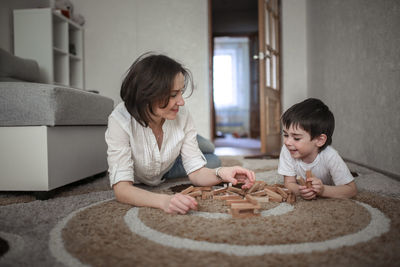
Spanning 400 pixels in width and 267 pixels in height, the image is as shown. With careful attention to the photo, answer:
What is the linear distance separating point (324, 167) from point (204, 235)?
72 centimetres

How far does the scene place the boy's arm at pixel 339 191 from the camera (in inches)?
44.3

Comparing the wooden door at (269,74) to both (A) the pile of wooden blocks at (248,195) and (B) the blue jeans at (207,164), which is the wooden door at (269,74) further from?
→ (A) the pile of wooden blocks at (248,195)

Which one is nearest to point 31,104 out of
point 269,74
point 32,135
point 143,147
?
point 32,135

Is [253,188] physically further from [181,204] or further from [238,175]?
[181,204]

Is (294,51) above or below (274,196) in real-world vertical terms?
above

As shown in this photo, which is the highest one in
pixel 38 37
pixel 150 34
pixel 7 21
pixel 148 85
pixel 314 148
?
pixel 150 34

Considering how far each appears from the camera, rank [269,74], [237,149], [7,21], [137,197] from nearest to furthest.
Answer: [137,197]
[7,21]
[269,74]
[237,149]

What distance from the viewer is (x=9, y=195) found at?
137cm

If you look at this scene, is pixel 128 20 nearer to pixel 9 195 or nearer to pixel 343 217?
pixel 9 195

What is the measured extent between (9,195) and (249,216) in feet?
3.81

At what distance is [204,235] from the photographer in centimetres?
77

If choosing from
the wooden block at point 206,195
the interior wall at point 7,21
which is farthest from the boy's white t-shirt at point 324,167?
the interior wall at point 7,21

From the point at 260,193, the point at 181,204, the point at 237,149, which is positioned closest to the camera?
the point at 181,204

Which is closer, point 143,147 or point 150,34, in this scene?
point 143,147
